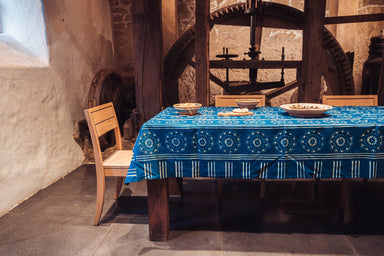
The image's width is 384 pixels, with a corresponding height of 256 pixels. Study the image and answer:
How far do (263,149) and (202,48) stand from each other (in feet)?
5.43

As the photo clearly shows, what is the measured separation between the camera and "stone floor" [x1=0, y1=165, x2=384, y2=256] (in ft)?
5.90

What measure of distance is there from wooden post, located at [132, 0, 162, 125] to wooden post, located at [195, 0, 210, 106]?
400mm

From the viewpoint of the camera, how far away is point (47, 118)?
2840 millimetres

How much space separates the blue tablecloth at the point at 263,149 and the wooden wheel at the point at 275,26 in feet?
7.35

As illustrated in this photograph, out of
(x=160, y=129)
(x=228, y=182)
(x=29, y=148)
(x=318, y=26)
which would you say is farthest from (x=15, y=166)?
(x=318, y=26)

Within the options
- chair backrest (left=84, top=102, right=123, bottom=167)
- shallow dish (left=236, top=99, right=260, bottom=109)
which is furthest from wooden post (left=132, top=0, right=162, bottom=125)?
shallow dish (left=236, top=99, right=260, bottom=109)

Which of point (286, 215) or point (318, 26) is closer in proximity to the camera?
point (286, 215)

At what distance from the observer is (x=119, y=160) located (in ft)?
6.95

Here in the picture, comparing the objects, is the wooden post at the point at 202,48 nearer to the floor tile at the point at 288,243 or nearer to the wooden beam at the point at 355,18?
the floor tile at the point at 288,243

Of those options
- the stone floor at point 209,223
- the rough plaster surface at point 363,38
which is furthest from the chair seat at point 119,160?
the rough plaster surface at point 363,38

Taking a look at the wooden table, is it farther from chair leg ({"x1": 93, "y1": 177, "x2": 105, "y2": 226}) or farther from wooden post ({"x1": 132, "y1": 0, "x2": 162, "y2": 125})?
wooden post ({"x1": 132, "y1": 0, "x2": 162, "y2": 125})

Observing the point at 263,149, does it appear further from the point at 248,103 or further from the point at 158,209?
the point at 158,209

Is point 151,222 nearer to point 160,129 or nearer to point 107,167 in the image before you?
point 107,167

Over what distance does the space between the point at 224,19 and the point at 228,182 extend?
240 cm
